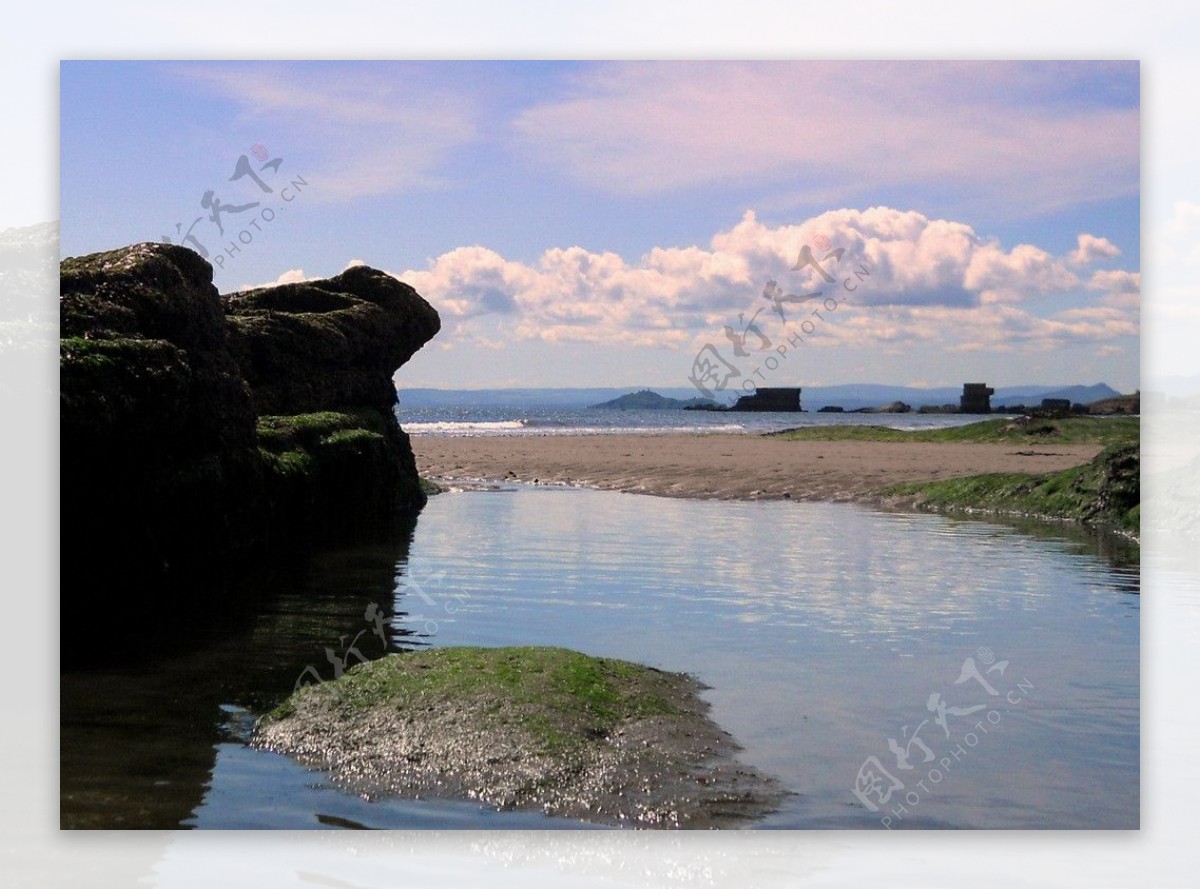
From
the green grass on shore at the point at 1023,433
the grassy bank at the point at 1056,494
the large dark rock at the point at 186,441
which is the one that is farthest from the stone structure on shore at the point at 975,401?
the large dark rock at the point at 186,441

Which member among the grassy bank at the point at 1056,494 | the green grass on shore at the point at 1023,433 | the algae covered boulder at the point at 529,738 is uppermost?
the green grass on shore at the point at 1023,433

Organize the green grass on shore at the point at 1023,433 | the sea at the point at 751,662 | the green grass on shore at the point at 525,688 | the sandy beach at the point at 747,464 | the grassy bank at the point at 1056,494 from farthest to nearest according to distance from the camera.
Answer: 1. the green grass on shore at the point at 1023,433
2. the sandy beach at the point at 747,464
3. the grassy bank at the point at 1056,494
4. the green grass on shore at the point at 525,688
5. the sea at the point at 751,662

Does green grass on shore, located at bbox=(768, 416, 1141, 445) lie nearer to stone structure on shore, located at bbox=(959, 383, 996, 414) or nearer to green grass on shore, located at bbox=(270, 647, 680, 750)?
green grass on shore, located at bbox=(270, 647, 680, 750)

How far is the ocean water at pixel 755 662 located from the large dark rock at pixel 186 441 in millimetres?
984

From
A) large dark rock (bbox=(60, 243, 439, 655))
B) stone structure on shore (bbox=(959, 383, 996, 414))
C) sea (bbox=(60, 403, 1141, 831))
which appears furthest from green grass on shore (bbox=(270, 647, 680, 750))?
stone structure on shore (bbox=(959, 383, 996, 414))

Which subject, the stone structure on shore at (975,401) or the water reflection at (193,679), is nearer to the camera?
the water reflection at (193,679)

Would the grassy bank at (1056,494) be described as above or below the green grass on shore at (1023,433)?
below

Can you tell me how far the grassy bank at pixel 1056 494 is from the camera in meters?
24.3

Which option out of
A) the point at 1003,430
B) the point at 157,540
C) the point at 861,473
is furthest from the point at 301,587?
the point at 1003,430

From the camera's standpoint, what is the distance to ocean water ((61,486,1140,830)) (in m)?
8.23

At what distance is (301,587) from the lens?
51.0 feet

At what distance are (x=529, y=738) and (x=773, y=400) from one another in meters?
111

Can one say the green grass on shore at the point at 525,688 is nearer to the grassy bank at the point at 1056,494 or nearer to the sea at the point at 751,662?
the sea at the point at 751,662

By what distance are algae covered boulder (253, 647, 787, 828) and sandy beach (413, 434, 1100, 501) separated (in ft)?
70.0
